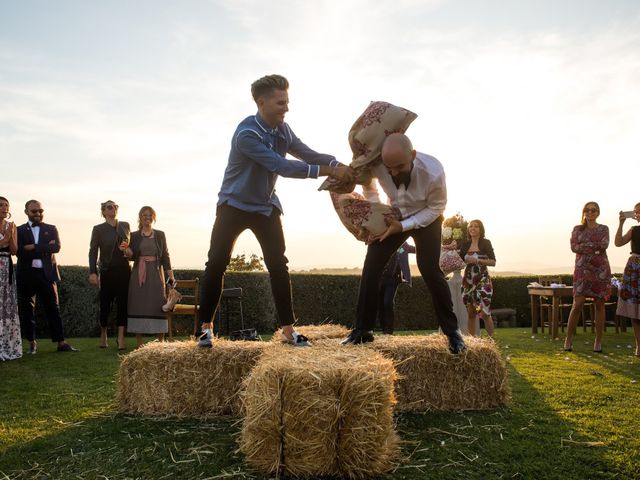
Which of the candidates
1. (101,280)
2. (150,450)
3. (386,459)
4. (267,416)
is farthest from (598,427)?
(101,280)

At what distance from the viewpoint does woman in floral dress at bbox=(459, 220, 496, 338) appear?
26.2ft

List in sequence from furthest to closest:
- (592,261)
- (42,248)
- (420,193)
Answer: (42,248) < (592,261) < (420,193)

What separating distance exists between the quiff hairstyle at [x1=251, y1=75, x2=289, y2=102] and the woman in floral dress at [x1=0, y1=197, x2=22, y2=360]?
5.13 m

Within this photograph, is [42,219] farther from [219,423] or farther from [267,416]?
[267,416]

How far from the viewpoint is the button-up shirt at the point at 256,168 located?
420cm

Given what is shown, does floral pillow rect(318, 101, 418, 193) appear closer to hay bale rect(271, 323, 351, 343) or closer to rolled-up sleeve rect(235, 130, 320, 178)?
rolled-up sleeve rect(235, 130, 320, 178)

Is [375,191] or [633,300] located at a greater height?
[375,191]

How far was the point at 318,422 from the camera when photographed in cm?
291

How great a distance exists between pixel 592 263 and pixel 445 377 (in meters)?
4.78

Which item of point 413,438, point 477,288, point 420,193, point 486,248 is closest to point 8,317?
point 420,193

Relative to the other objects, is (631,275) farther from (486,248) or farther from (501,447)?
(501,447)

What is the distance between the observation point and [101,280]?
917cm

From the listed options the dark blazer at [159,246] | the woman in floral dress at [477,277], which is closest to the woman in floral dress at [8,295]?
the dark blazer at [159,246]

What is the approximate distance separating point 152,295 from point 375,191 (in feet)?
17.5
